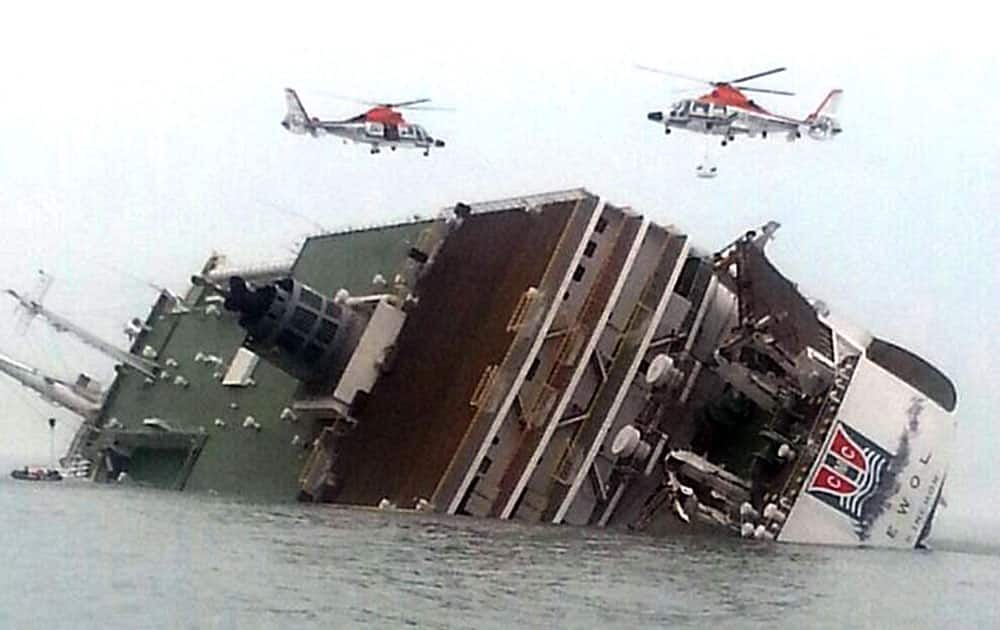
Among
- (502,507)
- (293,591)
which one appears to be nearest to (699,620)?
(293,591)

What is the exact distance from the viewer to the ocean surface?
21.7m

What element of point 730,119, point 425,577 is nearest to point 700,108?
point 730,119

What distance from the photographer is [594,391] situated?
4472 centimetres

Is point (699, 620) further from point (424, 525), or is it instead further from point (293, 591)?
point (424, 525)

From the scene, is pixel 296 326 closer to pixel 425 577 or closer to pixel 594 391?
pixel 594 391

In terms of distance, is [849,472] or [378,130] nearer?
[849,472]

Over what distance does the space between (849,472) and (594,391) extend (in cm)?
728

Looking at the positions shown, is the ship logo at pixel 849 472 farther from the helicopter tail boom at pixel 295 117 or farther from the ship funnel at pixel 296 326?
the helicopter tail boom at pixel 295 117

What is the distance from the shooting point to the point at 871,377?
4419cm

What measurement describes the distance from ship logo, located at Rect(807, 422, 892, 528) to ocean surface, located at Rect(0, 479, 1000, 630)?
147 cm

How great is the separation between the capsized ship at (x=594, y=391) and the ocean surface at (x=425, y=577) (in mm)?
2137

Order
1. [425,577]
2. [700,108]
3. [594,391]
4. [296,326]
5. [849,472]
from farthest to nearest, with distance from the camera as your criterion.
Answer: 1. [700,108]
2. [296,326]
3. [594,391]
4. [849,472]
5. [425,577]

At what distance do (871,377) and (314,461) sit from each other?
16716 mm

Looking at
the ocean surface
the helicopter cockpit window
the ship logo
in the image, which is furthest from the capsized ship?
the helicopter cockpit window
